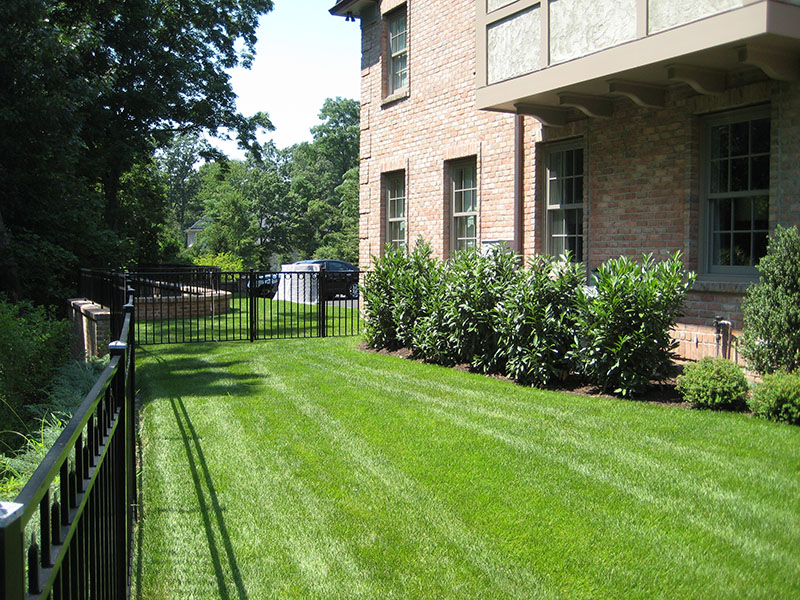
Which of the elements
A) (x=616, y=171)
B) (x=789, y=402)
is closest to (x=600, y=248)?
(x=616, y=171)

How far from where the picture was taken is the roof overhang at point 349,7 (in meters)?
15.3

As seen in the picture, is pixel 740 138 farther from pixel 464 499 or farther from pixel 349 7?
pixel 349 7

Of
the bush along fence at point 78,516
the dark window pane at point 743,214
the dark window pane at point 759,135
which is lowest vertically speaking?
the bush along fence at point 78,516

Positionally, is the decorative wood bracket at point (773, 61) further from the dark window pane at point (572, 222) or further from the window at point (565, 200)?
the dark window pane at point (572, 222)

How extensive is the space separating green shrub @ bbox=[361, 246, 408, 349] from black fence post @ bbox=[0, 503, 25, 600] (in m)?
10.4

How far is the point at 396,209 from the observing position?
1534 centimetres

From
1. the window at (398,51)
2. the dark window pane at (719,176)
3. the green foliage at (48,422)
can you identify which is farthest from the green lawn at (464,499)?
the window at (398,51)

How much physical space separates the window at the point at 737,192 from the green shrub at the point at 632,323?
1.31 meters

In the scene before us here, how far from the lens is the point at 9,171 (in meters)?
13.7

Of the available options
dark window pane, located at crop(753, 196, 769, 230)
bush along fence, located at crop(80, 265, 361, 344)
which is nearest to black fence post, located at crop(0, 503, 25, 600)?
bush along fence, located at crop(80, 265, 361, 344)

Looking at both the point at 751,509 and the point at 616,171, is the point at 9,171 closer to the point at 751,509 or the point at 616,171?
the point at 616,171

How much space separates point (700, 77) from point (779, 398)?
12.7 feet

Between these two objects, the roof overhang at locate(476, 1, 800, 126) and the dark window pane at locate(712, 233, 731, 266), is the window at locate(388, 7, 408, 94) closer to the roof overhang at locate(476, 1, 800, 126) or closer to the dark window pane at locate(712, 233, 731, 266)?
Answer: the roof overhang at locate(476, 1, 800, 126)

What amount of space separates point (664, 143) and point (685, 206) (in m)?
0.90
